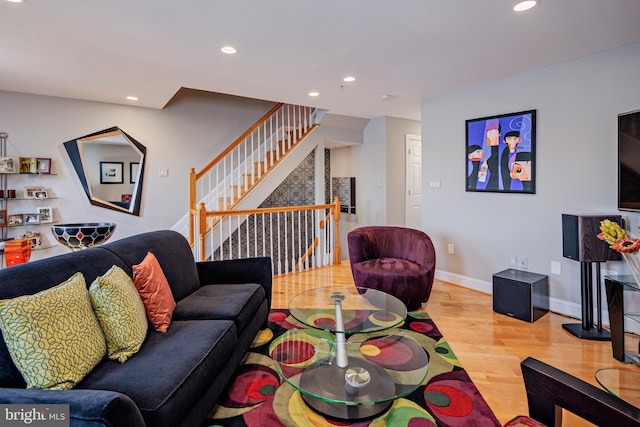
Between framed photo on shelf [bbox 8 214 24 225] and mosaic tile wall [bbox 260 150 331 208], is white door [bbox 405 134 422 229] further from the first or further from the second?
framed photo on shelf [bbox 8 214 24 225]

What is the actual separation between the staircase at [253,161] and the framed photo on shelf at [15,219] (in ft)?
5.96

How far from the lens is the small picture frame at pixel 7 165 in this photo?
3.83 meters

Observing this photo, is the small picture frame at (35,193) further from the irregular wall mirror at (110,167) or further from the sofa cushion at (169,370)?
the sofa cushion at (169,370)

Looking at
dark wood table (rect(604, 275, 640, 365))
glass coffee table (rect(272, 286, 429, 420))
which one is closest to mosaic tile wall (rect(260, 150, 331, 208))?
glass coffee table (rect(272, 286, 429, 420))

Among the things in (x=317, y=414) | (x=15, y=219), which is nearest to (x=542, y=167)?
(x=317, y=414)

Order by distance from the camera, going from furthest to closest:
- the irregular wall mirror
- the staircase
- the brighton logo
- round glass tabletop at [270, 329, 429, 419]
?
the staircase → the irregular wall mirror → round glass tabletop at [270, 329, 429, 419] → the brighton logo

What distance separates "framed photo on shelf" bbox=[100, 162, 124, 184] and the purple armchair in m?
3.36

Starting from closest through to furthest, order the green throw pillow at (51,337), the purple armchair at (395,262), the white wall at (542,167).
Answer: the green throw pillow at (51,337) → the white wall at (542,167) → the purple armchair at (395,262)

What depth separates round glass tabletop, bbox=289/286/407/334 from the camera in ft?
6.54

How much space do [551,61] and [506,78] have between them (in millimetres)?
472

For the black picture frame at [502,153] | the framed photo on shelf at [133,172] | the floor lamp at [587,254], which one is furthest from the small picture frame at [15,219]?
the floor lamp at [587,254]

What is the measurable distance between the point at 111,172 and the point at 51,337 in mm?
3949

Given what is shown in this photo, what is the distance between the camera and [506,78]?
3547mm

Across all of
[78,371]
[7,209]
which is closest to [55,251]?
[7,209]
